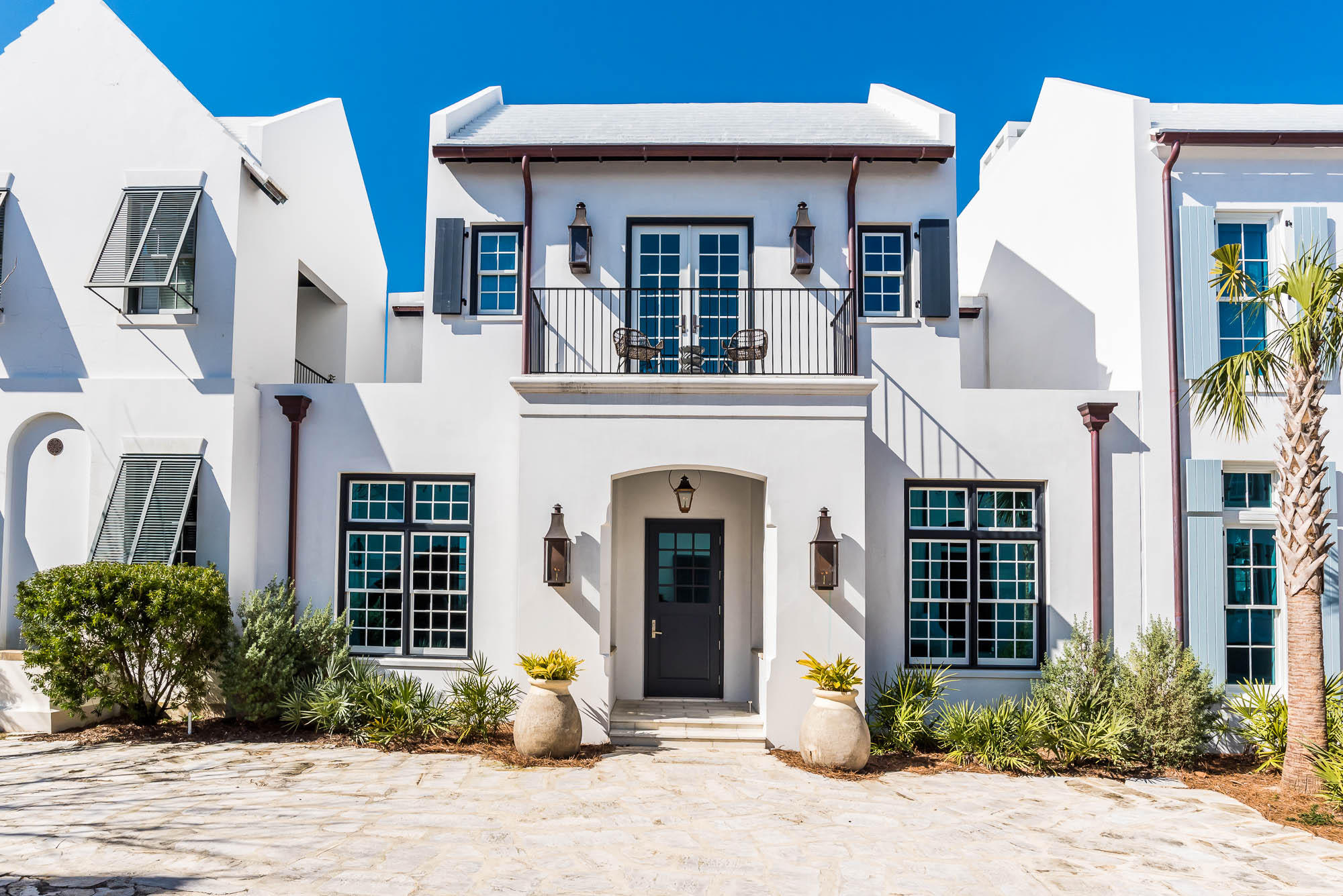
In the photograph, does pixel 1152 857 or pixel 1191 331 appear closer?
pixel 1152 857

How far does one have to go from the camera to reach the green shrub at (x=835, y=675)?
834cm

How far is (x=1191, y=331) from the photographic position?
972cm

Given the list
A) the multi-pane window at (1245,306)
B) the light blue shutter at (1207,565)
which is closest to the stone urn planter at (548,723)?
the light blue shutter at (1207,565)

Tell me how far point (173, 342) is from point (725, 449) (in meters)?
6.82

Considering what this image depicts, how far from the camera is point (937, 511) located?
9883mm

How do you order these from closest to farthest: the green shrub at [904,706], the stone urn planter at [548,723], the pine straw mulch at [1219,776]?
the pine straw mulch at [1219,776]
the stone urn planter at [548,723]
the green shrub at [904,706]

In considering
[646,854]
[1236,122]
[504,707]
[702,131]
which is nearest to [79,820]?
[504,707]

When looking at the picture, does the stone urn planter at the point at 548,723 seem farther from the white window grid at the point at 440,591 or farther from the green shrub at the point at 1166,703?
the green shrub at the point at 1166,703

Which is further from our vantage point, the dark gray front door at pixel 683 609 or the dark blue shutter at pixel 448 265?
the dark gray front door at pixel 683 609

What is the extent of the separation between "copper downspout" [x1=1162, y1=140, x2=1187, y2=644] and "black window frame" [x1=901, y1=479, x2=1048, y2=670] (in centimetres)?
148

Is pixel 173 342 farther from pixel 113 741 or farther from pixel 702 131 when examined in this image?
pixel 702 131

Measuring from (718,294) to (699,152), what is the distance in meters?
1.78

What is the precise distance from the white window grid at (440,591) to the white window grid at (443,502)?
0.69 ft

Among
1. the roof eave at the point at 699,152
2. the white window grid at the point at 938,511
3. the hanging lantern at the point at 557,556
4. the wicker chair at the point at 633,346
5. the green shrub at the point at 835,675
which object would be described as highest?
the roof eave at the point at 699,152
